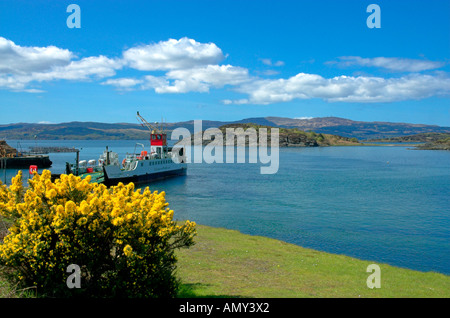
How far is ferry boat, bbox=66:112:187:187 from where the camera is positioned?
196 ft

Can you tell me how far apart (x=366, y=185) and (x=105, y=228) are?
2328 inches

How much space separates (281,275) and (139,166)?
5478 centimetres

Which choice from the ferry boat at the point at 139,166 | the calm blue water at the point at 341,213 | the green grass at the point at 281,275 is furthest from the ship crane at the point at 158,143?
the green grass at the point at 281,275

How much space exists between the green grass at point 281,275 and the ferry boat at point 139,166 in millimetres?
35234

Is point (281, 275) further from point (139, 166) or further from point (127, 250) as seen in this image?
point (139, 166)

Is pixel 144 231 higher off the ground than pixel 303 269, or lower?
higher

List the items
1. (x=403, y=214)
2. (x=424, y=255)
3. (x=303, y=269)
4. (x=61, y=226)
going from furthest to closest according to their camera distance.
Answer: (x=403, y=214)
(x=424, y=255)
(x=303, y=269)
(x=61, y=226)

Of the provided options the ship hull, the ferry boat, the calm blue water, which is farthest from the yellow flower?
the ship hull

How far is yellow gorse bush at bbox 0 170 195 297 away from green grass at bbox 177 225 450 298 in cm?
338

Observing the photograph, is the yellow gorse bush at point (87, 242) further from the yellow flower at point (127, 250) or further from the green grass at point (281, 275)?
the green grass at point (281, 275)

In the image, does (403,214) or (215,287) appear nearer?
(215,287)

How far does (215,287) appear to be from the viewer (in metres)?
13.3
